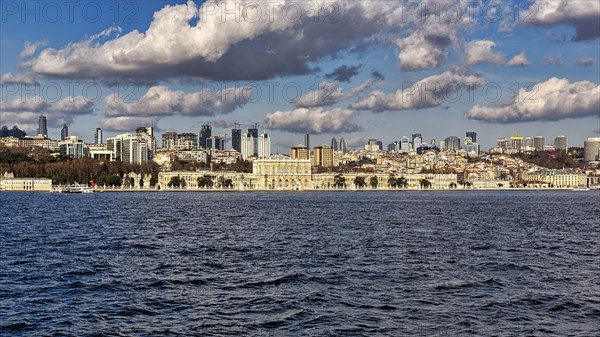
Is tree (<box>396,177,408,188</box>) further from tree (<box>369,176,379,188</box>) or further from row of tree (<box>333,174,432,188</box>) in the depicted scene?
tree (<box>369,176,379,188</box>)

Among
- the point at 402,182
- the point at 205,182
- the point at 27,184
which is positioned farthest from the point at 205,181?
the point at 402,182

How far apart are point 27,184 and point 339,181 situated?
68.5m

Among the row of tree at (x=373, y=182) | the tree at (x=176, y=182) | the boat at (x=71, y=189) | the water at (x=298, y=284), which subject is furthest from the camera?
the row of tree at (x=373, y=182)

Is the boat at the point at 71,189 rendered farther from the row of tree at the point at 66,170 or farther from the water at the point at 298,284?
the water at the point at 298,284

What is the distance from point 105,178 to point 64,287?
128257 millimetres

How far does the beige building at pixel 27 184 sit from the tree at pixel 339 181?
64652 mm

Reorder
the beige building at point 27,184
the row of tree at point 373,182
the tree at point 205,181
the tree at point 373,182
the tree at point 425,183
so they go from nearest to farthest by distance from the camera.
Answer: the beige building at point 27,184 < the tree at point 205,181 < the row of tree at point 373,182 < the tree at point 373,182 < the tree at point 425,183

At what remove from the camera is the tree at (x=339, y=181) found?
571 ft

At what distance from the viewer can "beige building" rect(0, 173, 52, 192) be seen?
13650 cm

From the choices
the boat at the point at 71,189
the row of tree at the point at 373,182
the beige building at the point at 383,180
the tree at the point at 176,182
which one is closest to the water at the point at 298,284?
the boat at the point at 71,189

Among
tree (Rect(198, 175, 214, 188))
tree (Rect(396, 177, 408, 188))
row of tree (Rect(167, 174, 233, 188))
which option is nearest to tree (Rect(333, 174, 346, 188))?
tree (Rect(396, 177, 408, 188))

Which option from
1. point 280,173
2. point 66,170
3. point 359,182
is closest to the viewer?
point 66,170

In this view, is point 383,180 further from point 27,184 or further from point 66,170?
point 27,184

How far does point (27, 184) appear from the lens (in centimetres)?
13725
